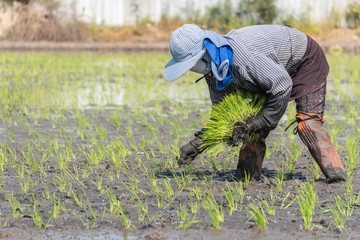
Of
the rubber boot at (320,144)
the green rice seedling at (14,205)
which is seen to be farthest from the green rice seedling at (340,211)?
Answer: the green rice seedling at (14,205)

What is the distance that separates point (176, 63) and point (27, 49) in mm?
14181

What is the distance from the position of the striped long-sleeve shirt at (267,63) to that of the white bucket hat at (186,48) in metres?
0.24

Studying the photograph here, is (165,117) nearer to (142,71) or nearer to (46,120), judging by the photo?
(46,120)

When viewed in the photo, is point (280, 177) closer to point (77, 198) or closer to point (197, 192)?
point (197, 192)

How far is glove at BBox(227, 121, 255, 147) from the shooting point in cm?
418

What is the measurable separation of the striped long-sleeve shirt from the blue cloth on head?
0.06 m

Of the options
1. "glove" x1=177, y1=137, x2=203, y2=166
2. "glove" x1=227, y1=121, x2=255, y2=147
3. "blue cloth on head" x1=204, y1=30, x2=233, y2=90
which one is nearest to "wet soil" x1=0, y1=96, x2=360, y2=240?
"glove" x1=177, y1=137, x2=203, y2=166

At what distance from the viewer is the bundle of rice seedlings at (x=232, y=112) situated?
13.8ft

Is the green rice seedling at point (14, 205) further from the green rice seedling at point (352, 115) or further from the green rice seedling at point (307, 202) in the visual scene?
the green rice seedling at point (352, 115)

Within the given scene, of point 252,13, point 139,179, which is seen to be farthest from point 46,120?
point 252,13

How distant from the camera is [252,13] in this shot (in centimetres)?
2038

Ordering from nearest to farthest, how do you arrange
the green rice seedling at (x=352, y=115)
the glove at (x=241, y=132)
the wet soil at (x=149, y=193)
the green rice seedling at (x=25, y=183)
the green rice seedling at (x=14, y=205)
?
the wet soil at (x=149, y=193)
the green rice seedling at (x=14, y=205)
the glove at (x=241, y=132)
the green rice seedling at (x=25, y=183)
the green rice seedling at (x=352, y=115)

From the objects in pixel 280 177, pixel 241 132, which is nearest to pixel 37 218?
pixel 241 132

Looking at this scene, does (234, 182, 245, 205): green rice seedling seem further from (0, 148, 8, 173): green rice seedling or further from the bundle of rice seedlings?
(0, 148, 8, 173): green rice seedling
